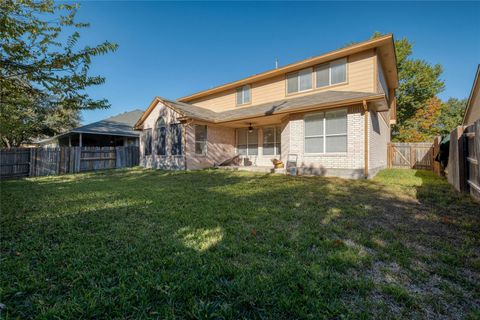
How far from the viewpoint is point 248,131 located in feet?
46.0

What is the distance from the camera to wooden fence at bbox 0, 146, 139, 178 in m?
10.6

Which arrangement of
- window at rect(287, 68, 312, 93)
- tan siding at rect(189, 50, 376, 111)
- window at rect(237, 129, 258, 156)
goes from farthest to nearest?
window at rect(237, 129, 258, 156) → window at rect(287, 68, 312, 93) → tan siding at rect(189, 50, 376, 111)

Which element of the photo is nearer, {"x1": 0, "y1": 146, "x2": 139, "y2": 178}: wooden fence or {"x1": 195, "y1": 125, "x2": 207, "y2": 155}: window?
{"x1": 0, "y1": 146, "x2": 139, "y2": 178}: wooden fence

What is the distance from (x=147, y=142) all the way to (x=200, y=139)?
4.30m

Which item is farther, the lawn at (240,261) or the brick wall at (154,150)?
the brick wall at (154,150)

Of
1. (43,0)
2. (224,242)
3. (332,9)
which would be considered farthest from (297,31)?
(224,242)

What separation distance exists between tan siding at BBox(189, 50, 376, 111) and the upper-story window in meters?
0.36

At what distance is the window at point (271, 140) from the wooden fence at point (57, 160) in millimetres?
10249

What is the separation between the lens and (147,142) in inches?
573

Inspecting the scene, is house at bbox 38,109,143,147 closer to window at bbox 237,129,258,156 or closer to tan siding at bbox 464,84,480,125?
window at bbox 237,129,258,156

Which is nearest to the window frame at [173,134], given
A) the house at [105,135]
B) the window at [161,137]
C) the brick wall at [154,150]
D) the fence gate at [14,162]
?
the brick wall at [154,150]

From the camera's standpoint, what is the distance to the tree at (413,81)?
24.5 meters

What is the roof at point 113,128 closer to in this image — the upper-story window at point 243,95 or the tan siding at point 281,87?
the tan siding at point 281,87

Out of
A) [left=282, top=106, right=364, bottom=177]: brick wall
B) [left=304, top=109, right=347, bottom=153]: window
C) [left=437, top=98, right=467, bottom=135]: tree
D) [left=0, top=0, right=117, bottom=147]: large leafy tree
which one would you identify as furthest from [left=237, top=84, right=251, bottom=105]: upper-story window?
[left=437, top=98, right=467, bottom=135]: tree
